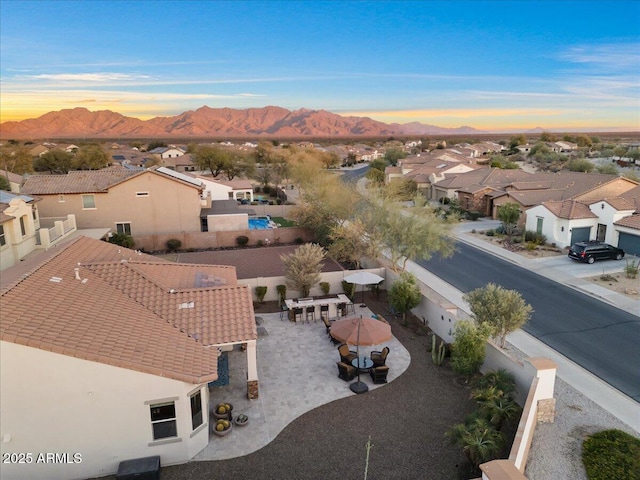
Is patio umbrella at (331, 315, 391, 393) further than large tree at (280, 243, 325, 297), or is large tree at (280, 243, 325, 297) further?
large tree at (280, 243, 325, 297)

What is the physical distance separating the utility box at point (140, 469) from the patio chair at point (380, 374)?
7.28m

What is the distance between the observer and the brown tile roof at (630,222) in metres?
30.5

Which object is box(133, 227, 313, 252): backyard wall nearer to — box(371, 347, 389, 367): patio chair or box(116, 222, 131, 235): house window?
box(116, 222, 131, 235): house window

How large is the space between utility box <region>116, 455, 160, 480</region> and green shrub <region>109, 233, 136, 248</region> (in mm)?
→ 23443

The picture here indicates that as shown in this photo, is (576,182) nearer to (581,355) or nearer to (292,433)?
(581,355)

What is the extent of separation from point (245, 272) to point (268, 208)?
21.3 m

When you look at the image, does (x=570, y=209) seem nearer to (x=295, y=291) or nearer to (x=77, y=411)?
(x=295, y=291)

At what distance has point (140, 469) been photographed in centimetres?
1080

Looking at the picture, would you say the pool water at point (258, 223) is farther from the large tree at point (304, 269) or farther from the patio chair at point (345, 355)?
the patio chair at point (345, 355)

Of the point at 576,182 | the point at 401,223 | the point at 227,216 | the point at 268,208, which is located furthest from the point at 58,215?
the point at 576,182

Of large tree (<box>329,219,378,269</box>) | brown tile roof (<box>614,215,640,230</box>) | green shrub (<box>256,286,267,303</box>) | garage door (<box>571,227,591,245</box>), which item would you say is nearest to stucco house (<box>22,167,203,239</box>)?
large tree (<box>329,219,378,269</box>)

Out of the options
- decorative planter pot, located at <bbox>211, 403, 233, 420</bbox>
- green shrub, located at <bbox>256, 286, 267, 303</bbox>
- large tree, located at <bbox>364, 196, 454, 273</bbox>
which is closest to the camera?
decorative planter pot, located at <bbox>211, 403, 233, 420</bbox>

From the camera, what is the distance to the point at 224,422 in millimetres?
12789

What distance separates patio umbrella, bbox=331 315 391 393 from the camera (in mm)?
15203
